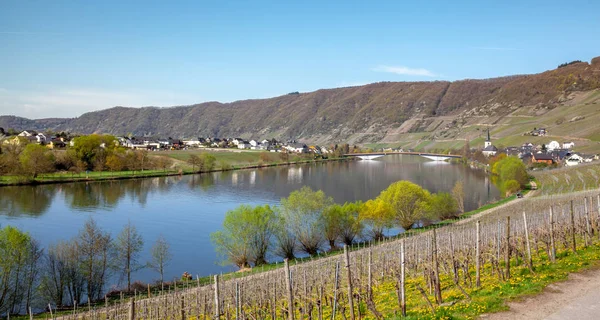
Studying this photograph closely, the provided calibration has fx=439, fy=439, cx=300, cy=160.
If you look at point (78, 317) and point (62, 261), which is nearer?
point (78, 317)

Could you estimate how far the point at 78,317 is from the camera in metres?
17.3

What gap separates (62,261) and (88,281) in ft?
5.90

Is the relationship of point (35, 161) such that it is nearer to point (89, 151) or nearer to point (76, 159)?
point (76, 159)

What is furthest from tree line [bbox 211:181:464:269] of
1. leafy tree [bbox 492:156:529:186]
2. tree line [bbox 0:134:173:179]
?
tree line [bbox 0:134:173:179]

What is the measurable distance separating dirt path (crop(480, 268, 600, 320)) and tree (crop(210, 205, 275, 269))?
21530 mm

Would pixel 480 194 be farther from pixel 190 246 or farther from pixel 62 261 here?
pixel 62 261

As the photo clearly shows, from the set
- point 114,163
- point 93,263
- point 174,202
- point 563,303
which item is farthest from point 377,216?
point 114,163

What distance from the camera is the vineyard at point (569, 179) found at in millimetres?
57244

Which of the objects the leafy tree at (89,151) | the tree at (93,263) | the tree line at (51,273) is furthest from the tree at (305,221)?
A: the leafy tree at (89,151)

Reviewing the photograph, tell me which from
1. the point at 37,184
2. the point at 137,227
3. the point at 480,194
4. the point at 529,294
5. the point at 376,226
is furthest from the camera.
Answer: the point at 37,184

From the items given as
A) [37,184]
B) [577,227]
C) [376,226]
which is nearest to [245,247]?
[376,226]

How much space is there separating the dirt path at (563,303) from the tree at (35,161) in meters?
77.7

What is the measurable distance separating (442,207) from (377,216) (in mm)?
10186

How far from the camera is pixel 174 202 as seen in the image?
5750 cm
